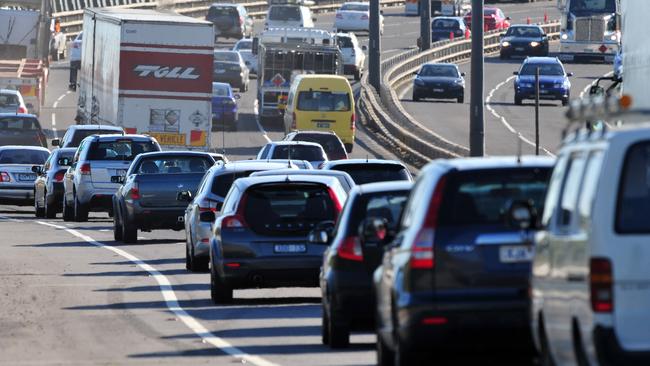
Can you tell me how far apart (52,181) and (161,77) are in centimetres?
732

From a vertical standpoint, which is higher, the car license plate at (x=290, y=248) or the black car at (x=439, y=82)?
the black car at (x=439, y=82)

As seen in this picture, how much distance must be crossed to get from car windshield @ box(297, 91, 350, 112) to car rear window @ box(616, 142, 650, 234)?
48305 mm

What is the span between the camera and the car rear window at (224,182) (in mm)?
25234

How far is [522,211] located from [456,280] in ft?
4.04

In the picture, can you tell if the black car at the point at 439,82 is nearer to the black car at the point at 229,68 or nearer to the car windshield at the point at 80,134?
the black car at the point at 229,68

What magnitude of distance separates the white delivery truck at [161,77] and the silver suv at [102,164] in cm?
911

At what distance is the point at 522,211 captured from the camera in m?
11.4

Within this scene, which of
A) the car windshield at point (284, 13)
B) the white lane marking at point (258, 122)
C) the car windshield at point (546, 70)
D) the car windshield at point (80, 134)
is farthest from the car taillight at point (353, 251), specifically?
the car windshield at point (284, 13)

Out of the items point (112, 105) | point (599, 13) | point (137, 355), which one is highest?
point (599, 13)

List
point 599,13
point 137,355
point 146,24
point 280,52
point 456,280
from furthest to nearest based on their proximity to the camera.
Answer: point 599,13 → point 280,52 → point 146,24 → point 137,355 → point 456,280

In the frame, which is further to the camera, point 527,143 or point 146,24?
point 527,143

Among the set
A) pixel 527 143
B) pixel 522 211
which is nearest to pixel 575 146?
pixel 522 211

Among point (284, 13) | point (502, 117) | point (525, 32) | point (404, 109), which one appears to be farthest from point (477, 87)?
point (284, 13)

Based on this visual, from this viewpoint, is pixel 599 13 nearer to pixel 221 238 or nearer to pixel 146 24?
pixel 146 24
